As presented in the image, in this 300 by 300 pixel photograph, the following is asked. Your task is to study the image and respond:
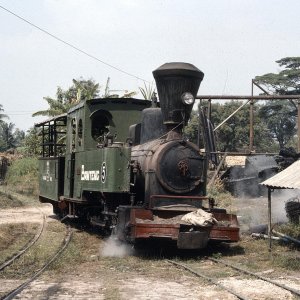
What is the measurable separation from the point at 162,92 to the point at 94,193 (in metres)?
3.36

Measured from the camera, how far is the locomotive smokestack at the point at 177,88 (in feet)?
31.2

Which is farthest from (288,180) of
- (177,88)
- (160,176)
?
(177,88)

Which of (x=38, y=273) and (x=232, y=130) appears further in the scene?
(x=232, y=130)

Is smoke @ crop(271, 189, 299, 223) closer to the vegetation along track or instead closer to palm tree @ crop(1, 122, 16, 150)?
the vegetation along track

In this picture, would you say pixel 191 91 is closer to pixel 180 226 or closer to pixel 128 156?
pixel 128 156

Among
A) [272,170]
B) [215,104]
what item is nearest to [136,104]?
[272,170]

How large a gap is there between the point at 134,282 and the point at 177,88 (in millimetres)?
3871

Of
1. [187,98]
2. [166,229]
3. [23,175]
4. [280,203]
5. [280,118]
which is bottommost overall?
[166,229]

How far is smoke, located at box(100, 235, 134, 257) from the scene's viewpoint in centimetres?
965

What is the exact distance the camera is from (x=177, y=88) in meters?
9.59

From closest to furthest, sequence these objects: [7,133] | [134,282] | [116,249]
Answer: [134,282]
[116,249]
[7,133]

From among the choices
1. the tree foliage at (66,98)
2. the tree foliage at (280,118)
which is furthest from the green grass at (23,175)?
the tree foliage at (280,118)

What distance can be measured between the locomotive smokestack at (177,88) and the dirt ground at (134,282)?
2632mm

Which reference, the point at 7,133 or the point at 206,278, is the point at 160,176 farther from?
the point at 7,133
